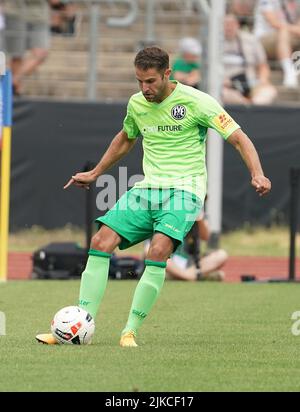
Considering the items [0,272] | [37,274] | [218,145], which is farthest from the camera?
[218,145]

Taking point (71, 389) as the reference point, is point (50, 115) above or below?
above

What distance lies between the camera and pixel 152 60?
28.0 feet

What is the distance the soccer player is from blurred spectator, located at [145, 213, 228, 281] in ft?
20.7

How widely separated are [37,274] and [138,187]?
6628mm

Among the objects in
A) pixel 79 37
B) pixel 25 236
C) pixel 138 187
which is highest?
pixel 79 37

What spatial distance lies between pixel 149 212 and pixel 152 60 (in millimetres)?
1078

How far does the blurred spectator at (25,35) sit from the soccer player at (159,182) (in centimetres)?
1167

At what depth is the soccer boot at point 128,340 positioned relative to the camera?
8.49 meters

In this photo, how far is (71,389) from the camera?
666 centimetres

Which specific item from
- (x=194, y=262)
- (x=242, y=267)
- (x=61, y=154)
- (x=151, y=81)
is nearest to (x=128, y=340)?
(x=151, y=81)

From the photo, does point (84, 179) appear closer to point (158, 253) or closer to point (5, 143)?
point (158, 253)

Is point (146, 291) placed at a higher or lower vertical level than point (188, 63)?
lower

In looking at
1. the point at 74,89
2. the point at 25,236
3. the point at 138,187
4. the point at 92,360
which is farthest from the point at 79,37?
the point at 92,360

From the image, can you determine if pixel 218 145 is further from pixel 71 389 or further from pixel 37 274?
pixel 71 389
